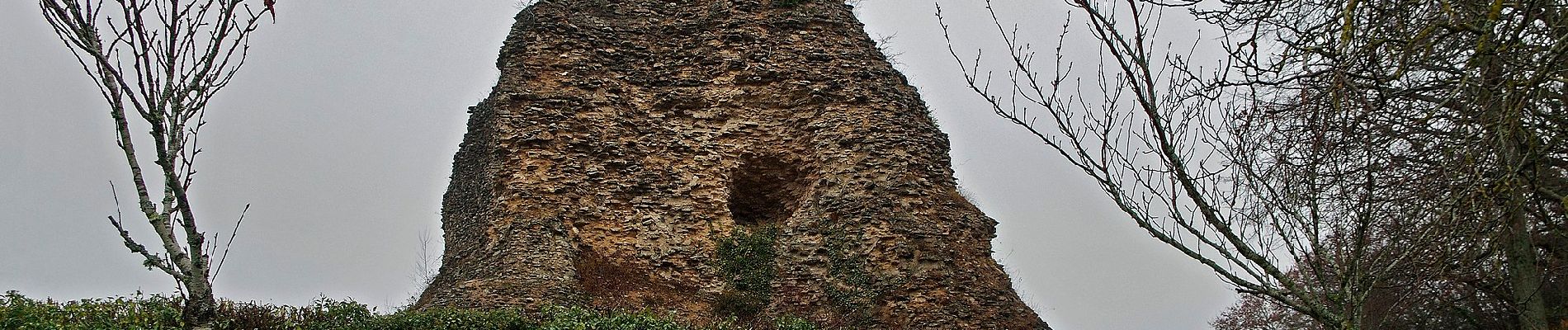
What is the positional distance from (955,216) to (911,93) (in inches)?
80.6

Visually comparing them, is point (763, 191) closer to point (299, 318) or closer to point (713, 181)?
point (713, 181)

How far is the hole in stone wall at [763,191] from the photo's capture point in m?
15.0

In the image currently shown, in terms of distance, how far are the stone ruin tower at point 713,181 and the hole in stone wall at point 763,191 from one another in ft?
0.10

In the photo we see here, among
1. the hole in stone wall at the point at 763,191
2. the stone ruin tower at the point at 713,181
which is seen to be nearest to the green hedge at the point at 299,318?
the stone ruin tower at the point at 713,181

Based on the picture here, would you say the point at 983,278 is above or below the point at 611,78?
below

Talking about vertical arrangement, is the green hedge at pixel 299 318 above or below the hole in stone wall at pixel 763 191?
below

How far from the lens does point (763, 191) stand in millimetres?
15492

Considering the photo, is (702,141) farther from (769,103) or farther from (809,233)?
(809,233)

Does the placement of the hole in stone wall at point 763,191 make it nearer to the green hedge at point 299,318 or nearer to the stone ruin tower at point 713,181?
the stone ruin tower at point 713,181

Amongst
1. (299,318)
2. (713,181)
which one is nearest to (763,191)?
(713,181)

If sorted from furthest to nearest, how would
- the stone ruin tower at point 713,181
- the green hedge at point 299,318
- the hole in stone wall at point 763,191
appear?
the hole in stone wall at point 763,191
the stone ruin tower at point 713,181
the green hedge at point 299,318

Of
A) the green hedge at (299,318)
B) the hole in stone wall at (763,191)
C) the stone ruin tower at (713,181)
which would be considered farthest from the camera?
the hole in stone wall at (763,191)

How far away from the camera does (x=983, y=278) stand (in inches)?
540

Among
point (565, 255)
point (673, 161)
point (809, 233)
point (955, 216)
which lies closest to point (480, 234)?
point (565, 255)
